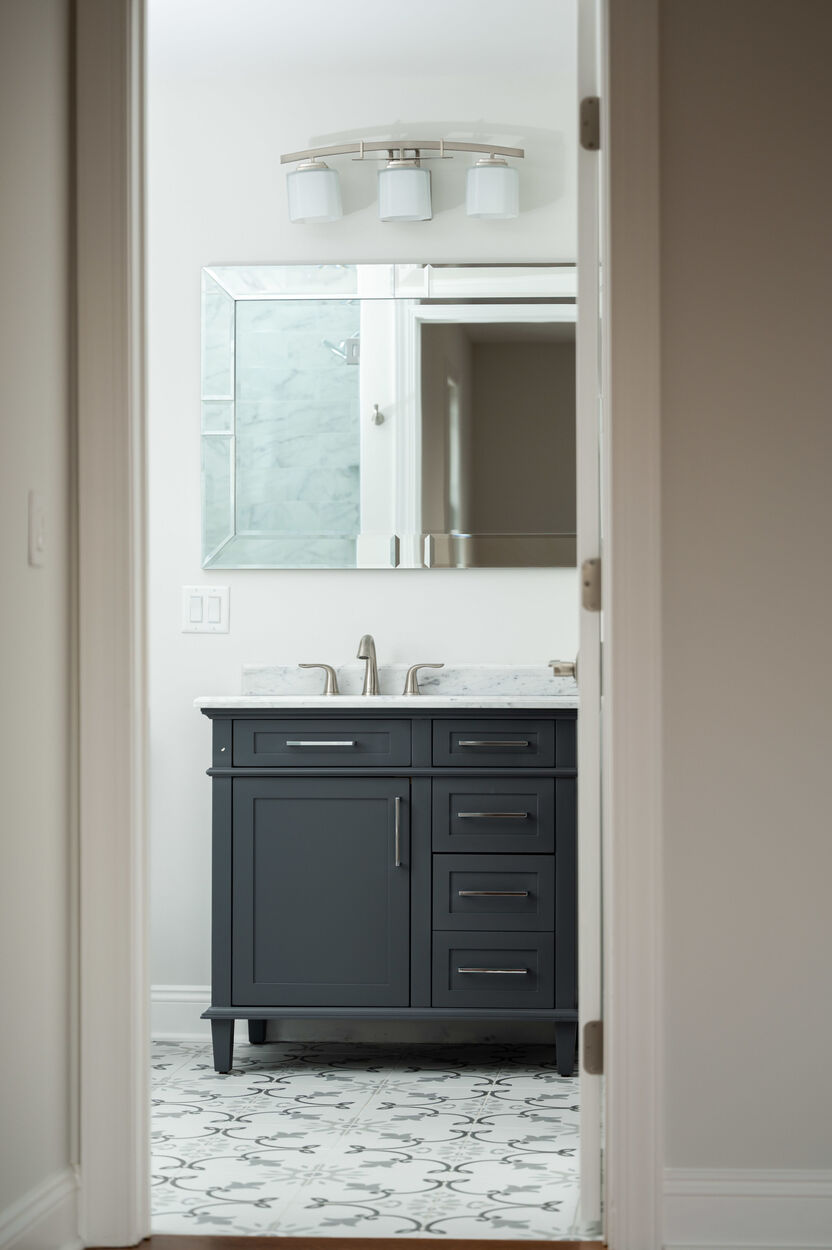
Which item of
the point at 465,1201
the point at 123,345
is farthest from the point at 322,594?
the point at 465,1201

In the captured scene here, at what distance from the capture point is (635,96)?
203 cm

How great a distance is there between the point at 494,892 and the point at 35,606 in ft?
5.07

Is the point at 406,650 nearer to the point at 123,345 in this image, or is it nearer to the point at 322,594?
the point at 322,594

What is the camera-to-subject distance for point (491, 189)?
11.3 ft

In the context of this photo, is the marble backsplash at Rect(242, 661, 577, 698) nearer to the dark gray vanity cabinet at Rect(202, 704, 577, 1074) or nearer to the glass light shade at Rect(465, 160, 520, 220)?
the dark gray vanity cabinet at Rect(202, 704, 577, 1074)

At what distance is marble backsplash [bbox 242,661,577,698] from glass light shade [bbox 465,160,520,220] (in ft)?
4.16

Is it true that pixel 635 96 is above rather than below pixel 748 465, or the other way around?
above

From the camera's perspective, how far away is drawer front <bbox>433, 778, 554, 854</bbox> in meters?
3.09

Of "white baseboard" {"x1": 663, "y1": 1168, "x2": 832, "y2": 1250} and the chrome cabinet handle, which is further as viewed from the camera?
the chrome cabinet handle

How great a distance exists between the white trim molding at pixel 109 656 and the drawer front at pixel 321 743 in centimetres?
106

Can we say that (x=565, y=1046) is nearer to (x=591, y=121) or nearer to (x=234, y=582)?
(x=234, y=582)

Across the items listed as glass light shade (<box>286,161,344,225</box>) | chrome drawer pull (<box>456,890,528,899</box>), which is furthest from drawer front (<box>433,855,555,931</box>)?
glass light shade (<box>286,161,344,225</box>)

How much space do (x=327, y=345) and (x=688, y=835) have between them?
2053 millimetres

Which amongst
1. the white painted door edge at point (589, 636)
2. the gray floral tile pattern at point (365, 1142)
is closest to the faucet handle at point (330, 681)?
the gray floral tile pattern at point (365, 1142)
